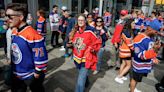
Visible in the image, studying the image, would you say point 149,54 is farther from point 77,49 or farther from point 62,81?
point 62,81

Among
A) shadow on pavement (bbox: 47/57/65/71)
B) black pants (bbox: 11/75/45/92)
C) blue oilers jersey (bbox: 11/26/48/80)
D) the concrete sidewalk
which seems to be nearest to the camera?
blue oilers jersey (bbox: 11/26/48/80)

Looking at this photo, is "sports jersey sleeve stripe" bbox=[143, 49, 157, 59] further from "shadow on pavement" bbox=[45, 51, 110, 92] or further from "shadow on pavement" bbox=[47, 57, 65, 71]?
"shadow on pavement" bbox=[47, 57, 65, 71]

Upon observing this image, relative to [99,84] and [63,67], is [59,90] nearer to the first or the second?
[99,84]

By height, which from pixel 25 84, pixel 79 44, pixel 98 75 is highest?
pixel 79 44

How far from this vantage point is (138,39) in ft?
12.4

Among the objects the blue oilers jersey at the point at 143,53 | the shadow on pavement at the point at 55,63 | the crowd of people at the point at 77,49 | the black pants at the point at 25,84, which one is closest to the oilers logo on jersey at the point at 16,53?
the crowd of people at the point at 77,49

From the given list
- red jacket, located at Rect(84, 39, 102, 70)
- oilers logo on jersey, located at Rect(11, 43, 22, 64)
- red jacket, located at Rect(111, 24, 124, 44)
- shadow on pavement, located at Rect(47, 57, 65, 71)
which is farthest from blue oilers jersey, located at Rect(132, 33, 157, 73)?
shadow on pavement, located at Rect(47, 57, 65, 71)

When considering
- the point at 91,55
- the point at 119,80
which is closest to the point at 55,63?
the point at 119,80

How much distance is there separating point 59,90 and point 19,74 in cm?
191

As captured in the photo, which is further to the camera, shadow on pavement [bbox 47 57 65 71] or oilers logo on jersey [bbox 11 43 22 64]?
shadow on pavement [bbox 47 57 65 71]

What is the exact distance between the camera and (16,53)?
9.24 ft

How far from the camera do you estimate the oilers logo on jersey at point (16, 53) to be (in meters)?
2.77

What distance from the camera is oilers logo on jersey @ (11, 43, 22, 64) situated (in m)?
2.77

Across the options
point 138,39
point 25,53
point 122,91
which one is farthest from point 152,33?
point 25,53
